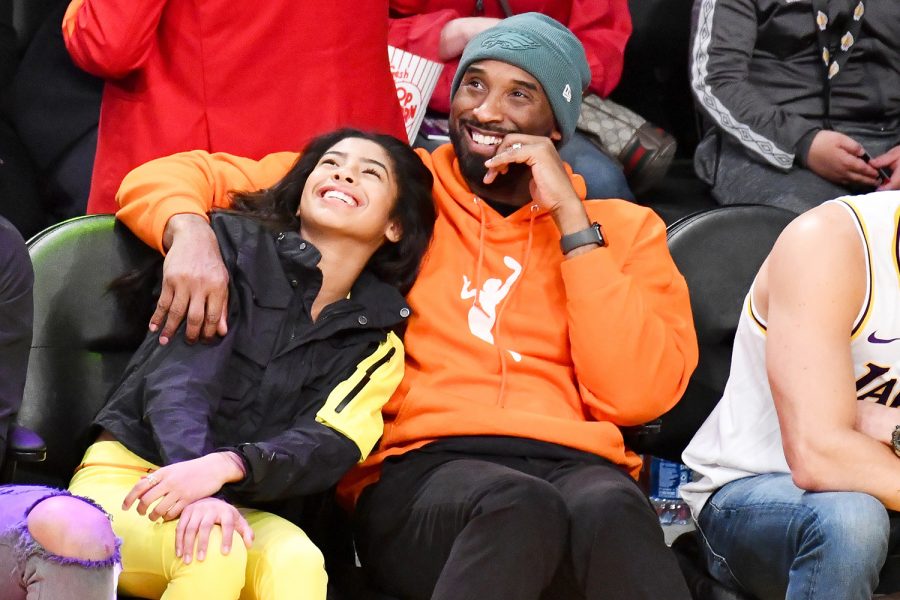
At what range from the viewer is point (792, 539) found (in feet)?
7.82

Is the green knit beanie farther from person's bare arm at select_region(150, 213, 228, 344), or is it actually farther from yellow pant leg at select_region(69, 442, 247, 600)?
yellow pant leg at select_region(69, 442, 247, 600)

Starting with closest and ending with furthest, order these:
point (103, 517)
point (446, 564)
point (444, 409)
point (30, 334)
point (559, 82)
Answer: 1. point (103, 517)
2. point (446, 564)
3. point (30, 334)
4. point (444, 409)
5. point (559, 82)

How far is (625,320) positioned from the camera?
8.85 ft

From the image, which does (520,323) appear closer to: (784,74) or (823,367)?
(823,367)

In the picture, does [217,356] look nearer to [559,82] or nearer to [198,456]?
[198,456]

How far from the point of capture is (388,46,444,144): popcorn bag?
3.40 metres

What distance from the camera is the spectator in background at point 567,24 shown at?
11.6 feet

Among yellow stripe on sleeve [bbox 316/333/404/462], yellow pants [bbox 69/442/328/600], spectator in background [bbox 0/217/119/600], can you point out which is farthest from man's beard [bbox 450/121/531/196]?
spectator in background [bbox 0/217/119/600]

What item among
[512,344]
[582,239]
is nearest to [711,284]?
[582,239]

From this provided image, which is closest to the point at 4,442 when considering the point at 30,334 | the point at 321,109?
the point at 30,334

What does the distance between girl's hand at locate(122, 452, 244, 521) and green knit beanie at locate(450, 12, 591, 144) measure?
1.08 metres

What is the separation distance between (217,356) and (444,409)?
0.44 meters

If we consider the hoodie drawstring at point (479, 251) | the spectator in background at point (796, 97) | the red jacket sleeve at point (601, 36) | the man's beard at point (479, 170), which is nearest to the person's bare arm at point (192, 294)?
the hoodie drawstring at point (479, 251)

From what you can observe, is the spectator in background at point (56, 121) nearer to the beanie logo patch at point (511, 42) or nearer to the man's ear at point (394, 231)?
the man's ear at point (394, 231)
